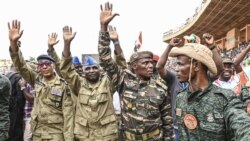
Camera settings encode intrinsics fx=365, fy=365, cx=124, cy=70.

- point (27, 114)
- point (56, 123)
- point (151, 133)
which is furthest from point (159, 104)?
point (27, 114)

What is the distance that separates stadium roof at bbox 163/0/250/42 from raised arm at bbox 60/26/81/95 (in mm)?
19556

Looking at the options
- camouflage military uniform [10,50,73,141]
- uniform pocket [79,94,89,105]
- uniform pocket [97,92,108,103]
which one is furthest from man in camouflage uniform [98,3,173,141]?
camouflage military uniform [10,50,73,141]

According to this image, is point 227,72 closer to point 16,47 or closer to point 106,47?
point 106,47

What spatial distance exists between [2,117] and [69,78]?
1.04m

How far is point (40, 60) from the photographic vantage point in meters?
5.25

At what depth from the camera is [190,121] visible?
283 centimetres

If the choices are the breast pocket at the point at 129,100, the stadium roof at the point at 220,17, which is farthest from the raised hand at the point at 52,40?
the stadium roof at the point at 220,17

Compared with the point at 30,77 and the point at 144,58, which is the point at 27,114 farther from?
the point at 144,58

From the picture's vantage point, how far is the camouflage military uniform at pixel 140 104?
4121mm

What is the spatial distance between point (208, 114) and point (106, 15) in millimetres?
2163

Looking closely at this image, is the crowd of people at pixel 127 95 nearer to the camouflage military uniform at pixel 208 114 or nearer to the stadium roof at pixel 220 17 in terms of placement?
the camouflage military uniform at pixel 208 114

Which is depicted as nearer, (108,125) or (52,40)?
(108,125)

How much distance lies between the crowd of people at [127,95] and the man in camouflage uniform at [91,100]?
0.5 inches

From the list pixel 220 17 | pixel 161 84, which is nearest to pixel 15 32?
pixel 161 84
